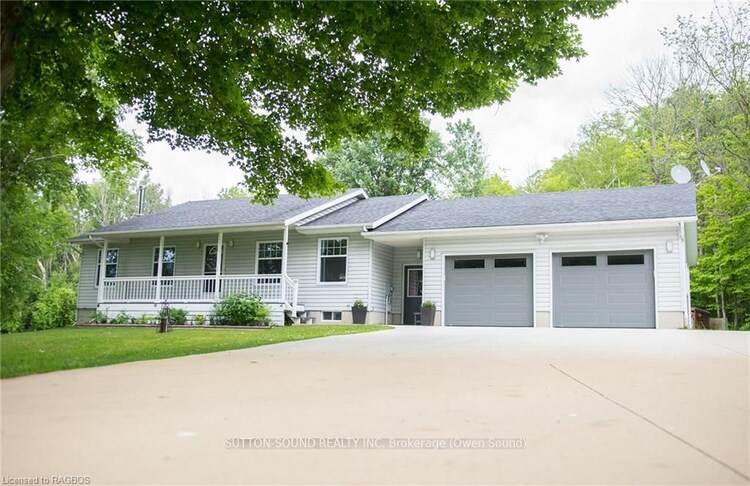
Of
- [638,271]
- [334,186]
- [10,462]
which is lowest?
[10,462]

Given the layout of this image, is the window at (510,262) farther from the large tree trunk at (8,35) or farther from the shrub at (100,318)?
the shrub at (100,318)

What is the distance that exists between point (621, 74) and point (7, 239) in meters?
26.4

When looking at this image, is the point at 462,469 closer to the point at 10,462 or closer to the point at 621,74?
the point at 10,462

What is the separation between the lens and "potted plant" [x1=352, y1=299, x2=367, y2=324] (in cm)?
1648

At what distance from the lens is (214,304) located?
1664cm

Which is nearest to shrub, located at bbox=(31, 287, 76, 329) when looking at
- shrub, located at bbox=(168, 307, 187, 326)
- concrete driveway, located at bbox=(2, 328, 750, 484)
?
shrub, located at bbox=(168, 307, 187, 326)

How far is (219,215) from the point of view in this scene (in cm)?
1941

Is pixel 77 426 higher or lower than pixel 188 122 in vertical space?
lower

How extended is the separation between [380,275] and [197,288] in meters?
5.87

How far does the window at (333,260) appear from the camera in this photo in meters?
17.5

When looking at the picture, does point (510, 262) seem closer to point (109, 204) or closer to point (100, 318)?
point (100, 318)

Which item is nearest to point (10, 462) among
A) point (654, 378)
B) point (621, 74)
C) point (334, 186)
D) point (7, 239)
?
point (654, 378)

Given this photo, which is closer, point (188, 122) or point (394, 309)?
point (188, 122)

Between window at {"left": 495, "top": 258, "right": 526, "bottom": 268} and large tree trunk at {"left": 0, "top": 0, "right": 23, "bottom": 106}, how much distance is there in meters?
12.2
